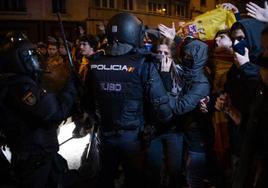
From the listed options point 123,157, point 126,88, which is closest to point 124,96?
point 126,88

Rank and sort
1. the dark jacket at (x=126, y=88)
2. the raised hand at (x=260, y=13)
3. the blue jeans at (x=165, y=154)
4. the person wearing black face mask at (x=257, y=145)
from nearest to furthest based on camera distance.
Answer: the person wearing black face mask at (x=257, y=145), the raised hand at (x=260, y=13), the dark jacket at (x=126, y=88), the blue jeans at (x=165, y=154)

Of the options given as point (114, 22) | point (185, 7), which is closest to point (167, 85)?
point (114, 22)

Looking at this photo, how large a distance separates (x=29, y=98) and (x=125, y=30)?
1.11 metres

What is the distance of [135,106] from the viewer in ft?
12.2

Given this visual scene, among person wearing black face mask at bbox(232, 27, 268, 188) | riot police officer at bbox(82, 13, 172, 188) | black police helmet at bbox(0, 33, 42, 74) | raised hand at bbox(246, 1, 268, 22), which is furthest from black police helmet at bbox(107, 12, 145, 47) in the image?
person wearing black face mask at bbox(232, 27, 268, 188)

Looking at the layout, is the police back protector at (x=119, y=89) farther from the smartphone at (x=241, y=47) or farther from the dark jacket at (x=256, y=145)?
the dark jacket at (x=256, y=145)

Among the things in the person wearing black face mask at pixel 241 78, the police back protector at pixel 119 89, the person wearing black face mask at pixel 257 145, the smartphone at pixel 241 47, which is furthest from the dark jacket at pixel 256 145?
the police back protector at pixel 119 89

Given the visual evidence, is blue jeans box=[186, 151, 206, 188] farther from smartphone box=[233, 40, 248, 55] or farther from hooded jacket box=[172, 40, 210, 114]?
smartphone box=[233, 40, 248, 55]

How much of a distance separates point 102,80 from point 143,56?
45cm

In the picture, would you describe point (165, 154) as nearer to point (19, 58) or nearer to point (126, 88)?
point (126, 88)

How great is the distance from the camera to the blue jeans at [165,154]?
443cm

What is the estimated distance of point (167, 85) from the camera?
4207mm

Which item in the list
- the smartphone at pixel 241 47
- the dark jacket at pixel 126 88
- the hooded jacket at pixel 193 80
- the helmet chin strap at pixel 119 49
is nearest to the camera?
the smartphone at pixel 241 47

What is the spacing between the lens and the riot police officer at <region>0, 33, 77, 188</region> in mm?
3520
